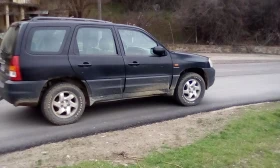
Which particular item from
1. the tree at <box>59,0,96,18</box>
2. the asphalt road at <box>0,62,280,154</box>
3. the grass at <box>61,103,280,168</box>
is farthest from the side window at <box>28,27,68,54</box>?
the tree at <box>59,0,96,18</box>

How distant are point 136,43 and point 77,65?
55.7 inches

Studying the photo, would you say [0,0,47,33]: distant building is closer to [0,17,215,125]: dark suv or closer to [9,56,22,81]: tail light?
[0,17,215,125]: dark suv

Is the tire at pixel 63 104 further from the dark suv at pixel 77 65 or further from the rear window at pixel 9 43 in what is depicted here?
the rear window at pixel 9 43

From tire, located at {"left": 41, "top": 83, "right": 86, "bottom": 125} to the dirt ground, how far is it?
0.90 metres

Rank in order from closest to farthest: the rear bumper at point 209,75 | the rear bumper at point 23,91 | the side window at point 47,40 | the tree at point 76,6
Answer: the rear bumper at point 23,91 → the side window at point 47,40 → the rear bumper at point 209,75 → the tree at point 76,6

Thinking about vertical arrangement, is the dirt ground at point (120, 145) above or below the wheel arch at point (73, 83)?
below

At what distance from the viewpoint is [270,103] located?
748 cm

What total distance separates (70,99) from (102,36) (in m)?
1.37

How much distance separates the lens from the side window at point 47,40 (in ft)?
17.5

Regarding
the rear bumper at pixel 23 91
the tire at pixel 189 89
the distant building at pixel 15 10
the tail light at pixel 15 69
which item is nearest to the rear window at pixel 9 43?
the tail light at pixel 15 69

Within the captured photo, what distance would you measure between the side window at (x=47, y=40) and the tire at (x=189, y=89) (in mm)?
2770

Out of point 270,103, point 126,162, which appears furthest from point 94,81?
point 270,103

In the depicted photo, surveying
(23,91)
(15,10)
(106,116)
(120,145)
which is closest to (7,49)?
(23,91)

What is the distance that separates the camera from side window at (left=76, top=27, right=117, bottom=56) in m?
5.75
